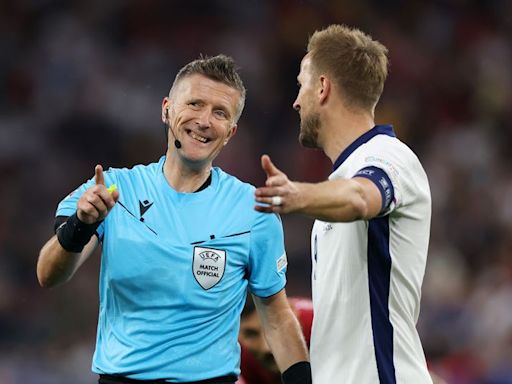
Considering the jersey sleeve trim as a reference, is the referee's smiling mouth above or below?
above

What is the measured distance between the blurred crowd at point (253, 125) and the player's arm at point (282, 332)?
4195mm

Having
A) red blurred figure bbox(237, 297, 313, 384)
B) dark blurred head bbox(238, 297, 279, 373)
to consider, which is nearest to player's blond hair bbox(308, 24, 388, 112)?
red blurred figure bbox(237, 297, 313, 384)

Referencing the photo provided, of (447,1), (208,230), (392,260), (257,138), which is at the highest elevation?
(447,1)

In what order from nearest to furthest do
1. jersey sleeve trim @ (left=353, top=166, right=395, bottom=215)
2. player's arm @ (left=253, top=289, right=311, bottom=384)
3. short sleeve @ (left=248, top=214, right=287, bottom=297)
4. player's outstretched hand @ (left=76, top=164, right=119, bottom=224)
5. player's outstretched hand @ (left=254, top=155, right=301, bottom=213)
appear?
1. player's outstretched hand @ (left=254, top=155, right=301, bottom=213)
2. jersey sleeve trim @ (left=353, top=166, right=395, bottom=215)
3. player's outstretched hand @ (left=76, top=164, right=119, bottom=224)
4. short sleeve @ (left=248, top=214, right=287, bottom=297)
5. player's arm @ (left=253, top=289, right=311, bottom=384)

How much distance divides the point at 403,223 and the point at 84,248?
Result: 3.84ft

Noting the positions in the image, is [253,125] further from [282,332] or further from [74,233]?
[74,233]

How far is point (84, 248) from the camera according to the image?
4.06 meters

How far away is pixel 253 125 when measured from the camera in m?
10.9

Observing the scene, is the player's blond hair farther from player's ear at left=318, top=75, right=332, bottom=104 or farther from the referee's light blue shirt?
the referee's light blue shirt

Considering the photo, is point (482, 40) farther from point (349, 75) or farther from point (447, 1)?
point (349, 75)

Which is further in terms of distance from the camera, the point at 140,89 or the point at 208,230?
the point at 140,89

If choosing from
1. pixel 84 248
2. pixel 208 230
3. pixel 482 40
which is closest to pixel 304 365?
pixel 208 230

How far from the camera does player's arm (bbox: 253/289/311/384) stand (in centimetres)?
437

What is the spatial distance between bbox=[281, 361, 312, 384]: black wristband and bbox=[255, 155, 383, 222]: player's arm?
1.04 m
